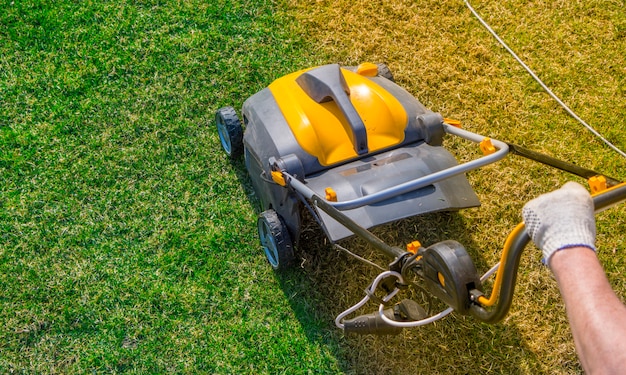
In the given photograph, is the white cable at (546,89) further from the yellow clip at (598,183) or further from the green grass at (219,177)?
the yellow clip at (598,183)

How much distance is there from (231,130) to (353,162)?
0.73 m

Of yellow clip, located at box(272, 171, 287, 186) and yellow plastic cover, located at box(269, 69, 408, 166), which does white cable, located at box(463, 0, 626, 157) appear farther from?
yellow clip, located at box(272, 171, 287, 186)

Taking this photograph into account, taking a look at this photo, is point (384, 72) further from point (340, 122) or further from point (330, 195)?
point (330, 195)

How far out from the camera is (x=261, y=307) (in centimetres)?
269

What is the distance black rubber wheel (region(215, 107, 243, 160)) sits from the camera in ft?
9.71

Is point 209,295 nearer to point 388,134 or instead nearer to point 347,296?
point 347,296

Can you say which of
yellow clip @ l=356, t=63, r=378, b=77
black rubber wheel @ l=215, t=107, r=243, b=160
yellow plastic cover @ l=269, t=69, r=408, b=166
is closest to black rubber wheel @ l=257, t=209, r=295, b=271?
yellow plastic cover @ l=269, t=69, r=408, b=166

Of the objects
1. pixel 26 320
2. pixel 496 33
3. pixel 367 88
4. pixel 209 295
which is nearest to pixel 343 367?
pixel 209 295

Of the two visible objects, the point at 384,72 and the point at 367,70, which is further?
the point at 384,72

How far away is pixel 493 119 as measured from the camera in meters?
A: 3.26

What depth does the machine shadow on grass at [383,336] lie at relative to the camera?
254 centimetres

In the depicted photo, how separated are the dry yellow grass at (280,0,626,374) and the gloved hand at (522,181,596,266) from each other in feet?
4.06

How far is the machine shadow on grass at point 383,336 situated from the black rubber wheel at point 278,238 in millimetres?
157

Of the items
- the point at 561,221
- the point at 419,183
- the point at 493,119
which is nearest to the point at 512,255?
the point at 561,221
